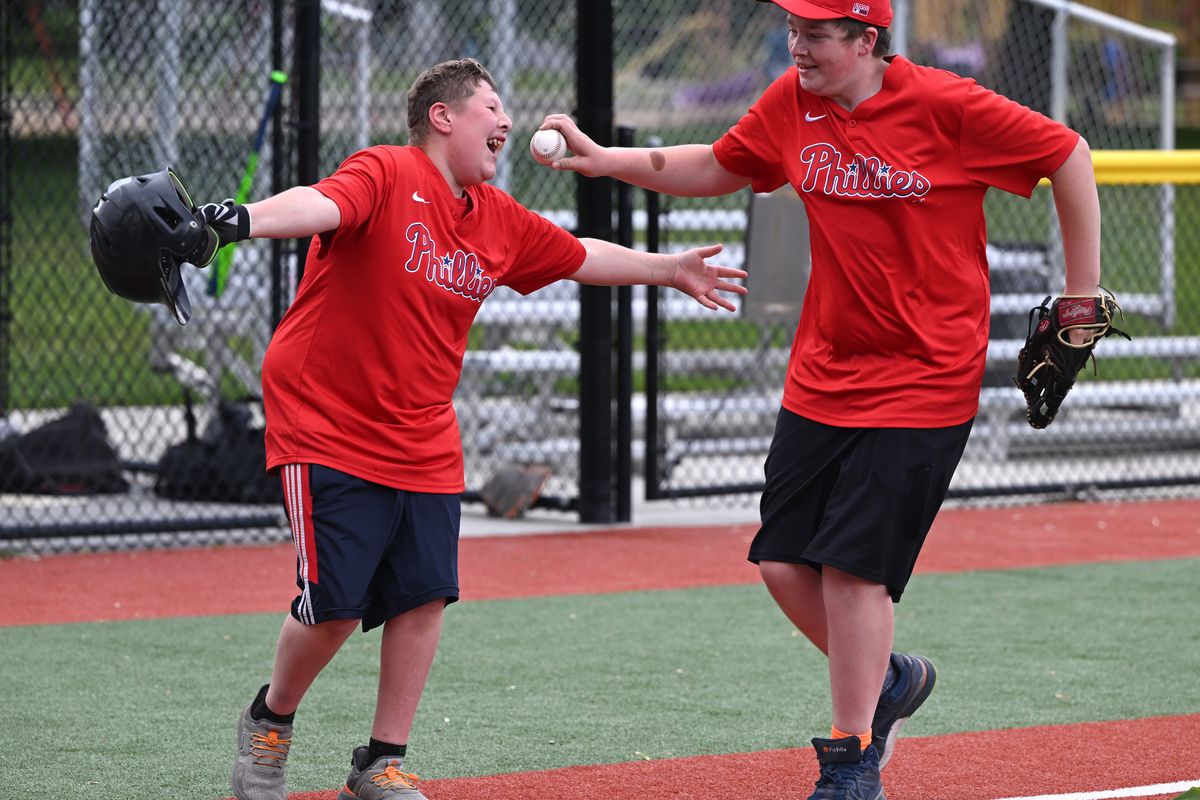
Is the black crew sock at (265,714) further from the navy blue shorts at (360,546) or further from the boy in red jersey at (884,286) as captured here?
the boy in red jersey at (884,286)

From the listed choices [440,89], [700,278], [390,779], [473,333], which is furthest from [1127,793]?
[473,333]

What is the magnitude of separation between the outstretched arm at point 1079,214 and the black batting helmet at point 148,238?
180 centimetres

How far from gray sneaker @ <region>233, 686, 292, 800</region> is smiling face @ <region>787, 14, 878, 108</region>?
1838mm

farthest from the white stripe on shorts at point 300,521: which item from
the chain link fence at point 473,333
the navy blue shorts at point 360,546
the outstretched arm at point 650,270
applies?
the chain link fence at point 473,333

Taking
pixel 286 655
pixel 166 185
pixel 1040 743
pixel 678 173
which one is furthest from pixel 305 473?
pixel 1040 743

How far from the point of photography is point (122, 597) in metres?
6.32

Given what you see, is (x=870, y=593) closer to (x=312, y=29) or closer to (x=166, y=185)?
(x=166, y=185)

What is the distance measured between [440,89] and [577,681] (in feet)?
6.76

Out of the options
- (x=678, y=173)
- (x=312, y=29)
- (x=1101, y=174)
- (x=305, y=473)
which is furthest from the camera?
(x=1101, y=174)

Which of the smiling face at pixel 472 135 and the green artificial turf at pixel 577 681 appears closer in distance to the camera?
the smiling face at pixel 472 135

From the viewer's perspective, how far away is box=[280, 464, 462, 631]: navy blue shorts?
3660mm

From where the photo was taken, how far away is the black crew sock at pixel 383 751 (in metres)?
3.79

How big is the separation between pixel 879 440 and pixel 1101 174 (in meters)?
4.73

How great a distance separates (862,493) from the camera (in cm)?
375
